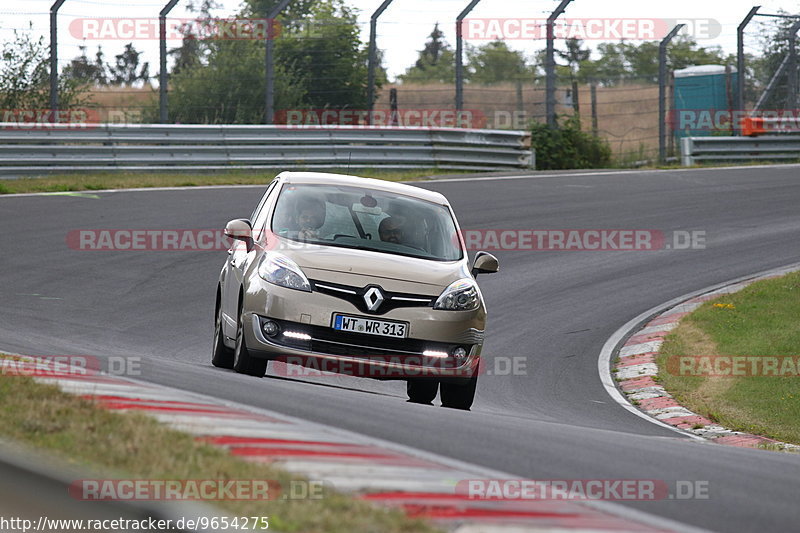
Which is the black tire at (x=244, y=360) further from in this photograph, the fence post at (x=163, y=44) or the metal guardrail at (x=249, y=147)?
the fence post at (x=163, y=44)

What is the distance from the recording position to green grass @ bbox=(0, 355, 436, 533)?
3.69 metres

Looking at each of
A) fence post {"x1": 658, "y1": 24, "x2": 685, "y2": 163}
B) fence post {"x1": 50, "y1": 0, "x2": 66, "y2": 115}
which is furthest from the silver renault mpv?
fence post {"x1": 658, "y1": 24, "x2": 685, "y2": 163}

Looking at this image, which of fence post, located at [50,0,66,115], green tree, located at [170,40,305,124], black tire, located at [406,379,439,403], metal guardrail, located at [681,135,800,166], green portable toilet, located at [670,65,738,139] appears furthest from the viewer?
green portable toilet, located at [670,65,738,139]

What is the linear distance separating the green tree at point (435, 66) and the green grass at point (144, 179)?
3.84 m

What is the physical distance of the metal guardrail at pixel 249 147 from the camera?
20.0m

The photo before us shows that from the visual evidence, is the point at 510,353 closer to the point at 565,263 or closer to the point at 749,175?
the point at 565,263

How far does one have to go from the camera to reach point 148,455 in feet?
14.4

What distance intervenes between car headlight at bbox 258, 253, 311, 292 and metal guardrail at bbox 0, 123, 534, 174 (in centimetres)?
1273

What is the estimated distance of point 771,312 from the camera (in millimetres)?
12453

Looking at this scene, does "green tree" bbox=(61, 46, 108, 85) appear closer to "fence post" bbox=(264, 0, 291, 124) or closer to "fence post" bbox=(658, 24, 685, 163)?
"fence post" bbox=(264, 0, 291, 124)

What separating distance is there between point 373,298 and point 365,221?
1.16m

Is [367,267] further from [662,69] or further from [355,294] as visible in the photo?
[662,69]

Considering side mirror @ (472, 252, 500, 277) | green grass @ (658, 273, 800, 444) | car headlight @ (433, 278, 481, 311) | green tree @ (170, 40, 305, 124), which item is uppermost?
green tree @ (170, 40, 305, 124)

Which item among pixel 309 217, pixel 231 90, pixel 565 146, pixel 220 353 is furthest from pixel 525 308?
pixel 565 146
